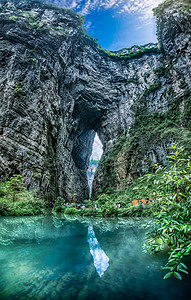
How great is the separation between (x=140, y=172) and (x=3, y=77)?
15.6 meters

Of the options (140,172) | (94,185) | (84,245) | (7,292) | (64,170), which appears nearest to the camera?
(7,292)

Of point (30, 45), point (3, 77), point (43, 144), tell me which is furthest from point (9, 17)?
point (43, 144)

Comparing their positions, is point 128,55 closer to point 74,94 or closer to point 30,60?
point 74,94

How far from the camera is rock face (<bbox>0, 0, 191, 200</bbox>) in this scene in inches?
499

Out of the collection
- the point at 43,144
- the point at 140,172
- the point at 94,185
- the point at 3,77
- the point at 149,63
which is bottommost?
the point at 94,185

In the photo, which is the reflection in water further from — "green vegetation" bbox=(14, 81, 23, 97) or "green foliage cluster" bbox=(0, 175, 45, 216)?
"green vegetation" bbox=(14, 81, 23, 97)

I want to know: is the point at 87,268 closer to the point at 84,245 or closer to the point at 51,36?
the point at 84,245

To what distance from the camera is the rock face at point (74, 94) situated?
12.7 meters

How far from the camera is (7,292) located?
4.17 ft

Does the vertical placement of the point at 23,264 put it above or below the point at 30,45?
below

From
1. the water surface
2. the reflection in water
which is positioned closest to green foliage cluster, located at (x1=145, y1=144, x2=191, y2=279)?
the water surface

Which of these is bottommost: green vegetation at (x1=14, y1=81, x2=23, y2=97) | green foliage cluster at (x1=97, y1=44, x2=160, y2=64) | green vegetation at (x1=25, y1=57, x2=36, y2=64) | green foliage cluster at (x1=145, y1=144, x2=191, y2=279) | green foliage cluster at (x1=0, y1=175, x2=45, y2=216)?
green foliage cluster at (x1=0, y1=175, x2=45, y2=216)

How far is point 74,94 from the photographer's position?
69.6 feet

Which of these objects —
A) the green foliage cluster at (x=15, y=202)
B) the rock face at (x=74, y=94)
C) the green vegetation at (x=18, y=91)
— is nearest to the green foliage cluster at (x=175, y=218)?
the green foliage cluster at (x=15, y=202)
